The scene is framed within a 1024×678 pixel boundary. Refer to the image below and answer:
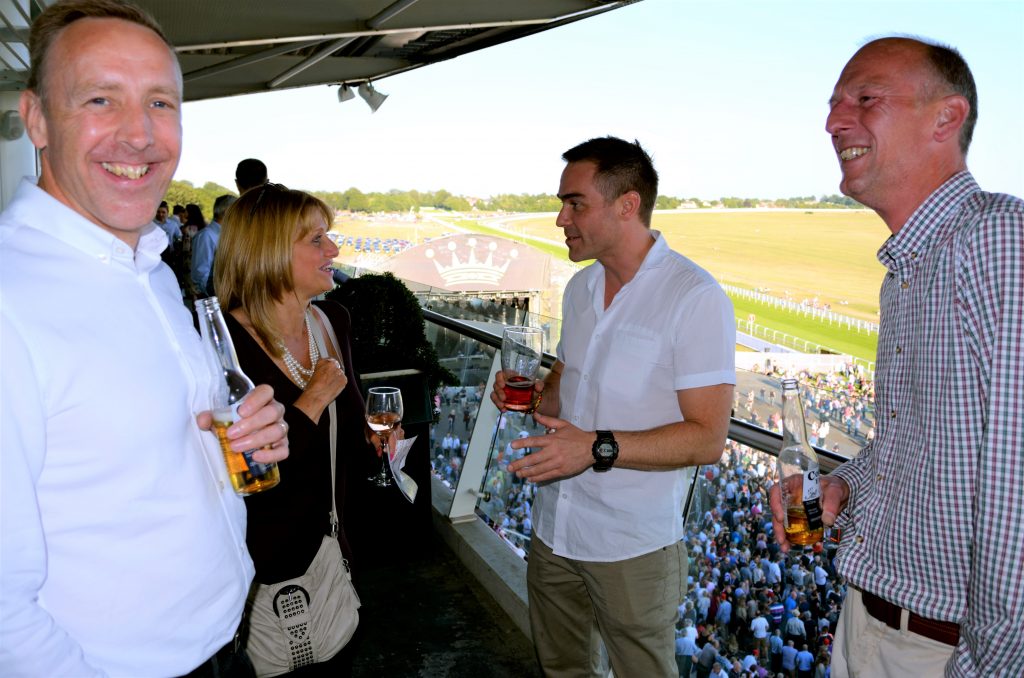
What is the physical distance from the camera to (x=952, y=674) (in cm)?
132

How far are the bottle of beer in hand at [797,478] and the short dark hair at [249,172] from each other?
4.81m

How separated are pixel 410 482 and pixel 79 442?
5.00 feet

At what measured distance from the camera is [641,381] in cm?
227

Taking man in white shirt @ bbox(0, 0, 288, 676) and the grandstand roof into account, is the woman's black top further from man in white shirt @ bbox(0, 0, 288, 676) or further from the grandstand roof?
the grandstand roof

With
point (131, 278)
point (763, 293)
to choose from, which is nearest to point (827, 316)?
point (763, 293)

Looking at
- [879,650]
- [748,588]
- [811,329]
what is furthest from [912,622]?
[811,329]

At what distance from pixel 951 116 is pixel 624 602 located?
1664 mm

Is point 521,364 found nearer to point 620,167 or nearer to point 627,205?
point 627,205

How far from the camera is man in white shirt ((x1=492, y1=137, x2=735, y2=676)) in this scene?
2129 millimetres

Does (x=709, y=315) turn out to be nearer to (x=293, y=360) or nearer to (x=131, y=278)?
(x=293, y=360)

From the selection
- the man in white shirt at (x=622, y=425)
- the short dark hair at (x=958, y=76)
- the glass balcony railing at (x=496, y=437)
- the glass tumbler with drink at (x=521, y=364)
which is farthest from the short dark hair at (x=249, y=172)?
the short dark hair at (x=958, y=76)

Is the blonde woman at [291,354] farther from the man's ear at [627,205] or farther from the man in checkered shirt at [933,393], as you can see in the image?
the man in checkered shirt at [933,393]

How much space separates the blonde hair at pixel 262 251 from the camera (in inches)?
90.4

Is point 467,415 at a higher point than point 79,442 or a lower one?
lower
